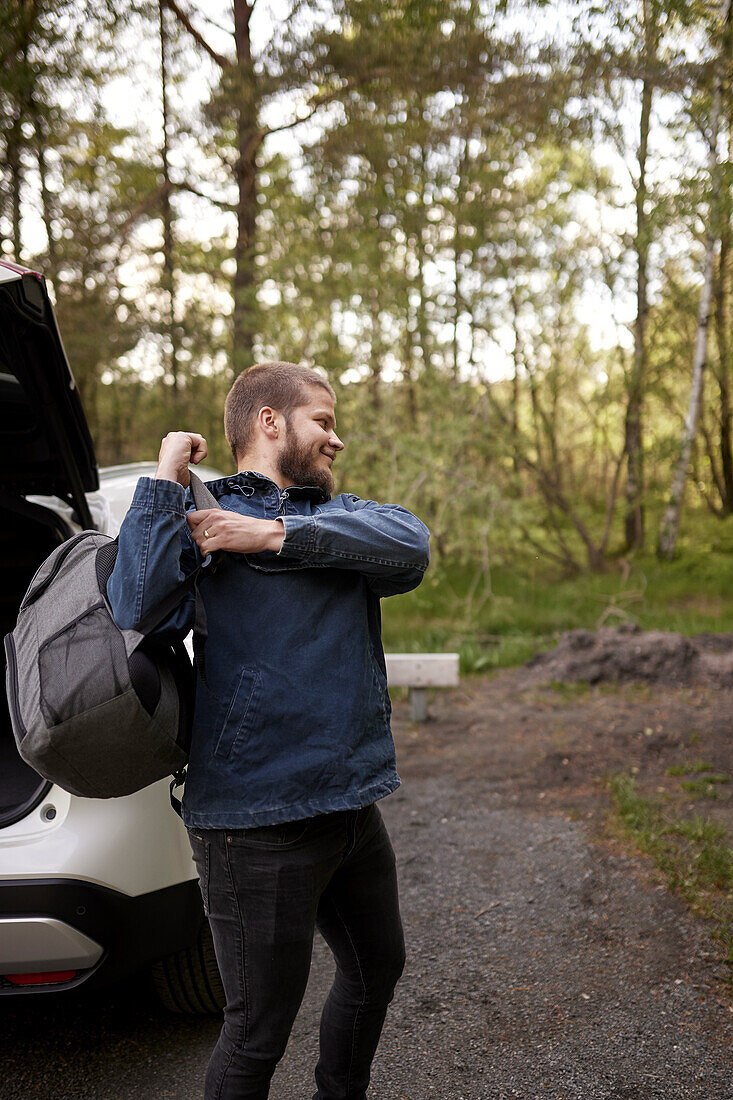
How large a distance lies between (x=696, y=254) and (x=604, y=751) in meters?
9.97

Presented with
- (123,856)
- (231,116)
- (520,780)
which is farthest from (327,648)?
(231,116)

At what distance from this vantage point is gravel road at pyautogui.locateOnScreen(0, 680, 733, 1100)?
253 cm

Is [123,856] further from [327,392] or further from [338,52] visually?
[338,52]

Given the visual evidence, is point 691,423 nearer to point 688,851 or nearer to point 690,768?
point 690,768

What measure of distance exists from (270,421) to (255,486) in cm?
15

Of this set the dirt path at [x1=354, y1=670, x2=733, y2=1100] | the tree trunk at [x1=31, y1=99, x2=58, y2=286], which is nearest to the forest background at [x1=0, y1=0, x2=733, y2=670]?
the tree trunk at [x1=31, y1=99, x2=58, y2=286]

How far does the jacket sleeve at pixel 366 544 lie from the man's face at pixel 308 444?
9cm

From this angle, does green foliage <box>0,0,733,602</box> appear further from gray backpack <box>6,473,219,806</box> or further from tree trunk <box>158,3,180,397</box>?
gray backpack <box>6,473,219,806</box>

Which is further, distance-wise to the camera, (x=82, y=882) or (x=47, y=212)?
(x=47, y=212)

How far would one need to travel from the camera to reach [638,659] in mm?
7699

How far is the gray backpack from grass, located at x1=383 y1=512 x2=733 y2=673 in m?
6.80

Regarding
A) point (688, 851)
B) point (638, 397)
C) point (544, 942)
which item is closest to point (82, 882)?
point (544, 942)

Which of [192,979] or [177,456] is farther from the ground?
[177,456]

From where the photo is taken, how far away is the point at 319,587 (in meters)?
1.88
